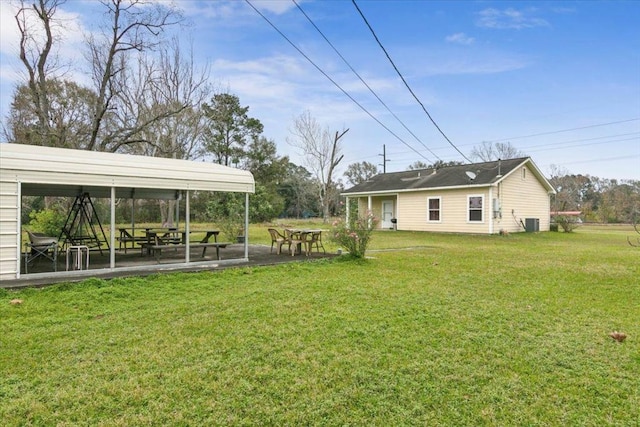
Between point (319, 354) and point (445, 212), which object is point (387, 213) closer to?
point (445, 212)

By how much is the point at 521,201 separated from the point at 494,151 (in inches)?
1102

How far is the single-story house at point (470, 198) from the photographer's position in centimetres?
1755

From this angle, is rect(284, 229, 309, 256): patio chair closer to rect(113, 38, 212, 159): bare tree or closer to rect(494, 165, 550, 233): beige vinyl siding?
rect(494, 165, 550, 233): beige vinyl siding

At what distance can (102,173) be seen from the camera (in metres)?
6.99

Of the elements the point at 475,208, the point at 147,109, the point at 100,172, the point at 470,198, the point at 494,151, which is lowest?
the point at 475,208

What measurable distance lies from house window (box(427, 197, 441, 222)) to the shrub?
437 inches

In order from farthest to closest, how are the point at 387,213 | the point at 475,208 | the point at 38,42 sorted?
1. the point at 387,213
2. the point at 475,208
3. the point at 38,42

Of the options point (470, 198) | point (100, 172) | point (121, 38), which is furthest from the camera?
point (470, 198)

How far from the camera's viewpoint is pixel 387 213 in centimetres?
2316

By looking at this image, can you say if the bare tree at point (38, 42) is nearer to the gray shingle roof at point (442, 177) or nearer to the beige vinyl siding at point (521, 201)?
the gray shingle roof at point (442, 177)

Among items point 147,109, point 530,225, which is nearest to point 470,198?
point 530,225

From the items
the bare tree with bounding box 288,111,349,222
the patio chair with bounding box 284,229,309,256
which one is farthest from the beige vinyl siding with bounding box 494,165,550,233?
the bare tree with bounding box 288,111,349,222

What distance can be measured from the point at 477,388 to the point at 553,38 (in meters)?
14.1

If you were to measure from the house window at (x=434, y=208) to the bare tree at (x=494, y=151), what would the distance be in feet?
93.4
